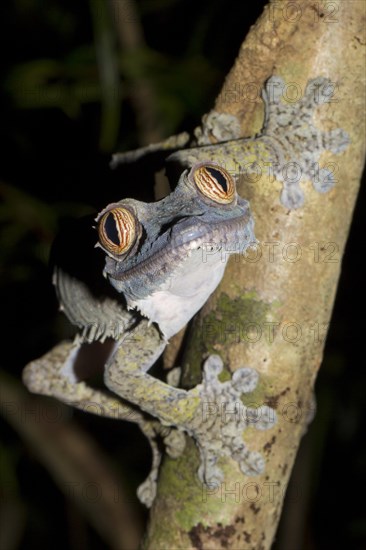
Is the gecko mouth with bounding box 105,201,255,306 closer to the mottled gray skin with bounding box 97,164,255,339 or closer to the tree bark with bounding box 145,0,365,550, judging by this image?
the mottled gray skin with bounding box 97,164,255,339

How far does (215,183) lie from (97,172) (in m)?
3.92

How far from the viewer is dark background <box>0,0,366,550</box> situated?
18.7ft

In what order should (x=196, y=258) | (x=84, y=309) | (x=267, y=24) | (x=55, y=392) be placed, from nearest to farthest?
1. (x=196, y=258)
2. (x=267, y=24)
3. (x=84, y=309)
4. (x=55, y=392)

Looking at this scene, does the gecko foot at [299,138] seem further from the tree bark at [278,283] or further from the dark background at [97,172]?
the dark background at [97,172]

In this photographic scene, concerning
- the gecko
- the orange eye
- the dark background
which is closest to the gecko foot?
the gecko

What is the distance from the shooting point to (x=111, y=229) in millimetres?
2580

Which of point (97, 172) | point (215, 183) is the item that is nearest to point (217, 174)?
point (215, 183)

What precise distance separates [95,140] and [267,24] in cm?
403

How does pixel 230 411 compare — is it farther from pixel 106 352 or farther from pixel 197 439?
pixel 106 352

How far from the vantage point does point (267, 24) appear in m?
2.86

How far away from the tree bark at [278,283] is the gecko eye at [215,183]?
1.05 ft

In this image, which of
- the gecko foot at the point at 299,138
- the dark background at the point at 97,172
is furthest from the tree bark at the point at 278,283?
the dark background at the point at 97,172

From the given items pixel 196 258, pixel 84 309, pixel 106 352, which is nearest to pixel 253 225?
pixel 196 258

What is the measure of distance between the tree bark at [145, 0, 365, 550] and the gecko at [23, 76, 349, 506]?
0.06 m
